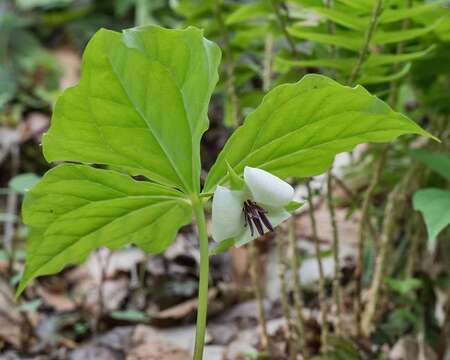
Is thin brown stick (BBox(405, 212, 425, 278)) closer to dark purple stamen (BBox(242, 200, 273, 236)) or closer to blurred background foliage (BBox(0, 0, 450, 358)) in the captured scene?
blurred background foliage (BBox(0, 0, 450, 358))

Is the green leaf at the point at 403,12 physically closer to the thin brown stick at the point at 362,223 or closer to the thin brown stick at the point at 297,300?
the thin brown stick at the point at 362,223

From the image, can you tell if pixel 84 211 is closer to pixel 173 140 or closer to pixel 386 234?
pixel 173 140

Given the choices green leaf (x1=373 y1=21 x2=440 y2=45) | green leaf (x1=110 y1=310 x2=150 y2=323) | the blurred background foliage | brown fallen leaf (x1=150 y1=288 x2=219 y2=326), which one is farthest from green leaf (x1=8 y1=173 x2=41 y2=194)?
green leaf (x1=373 y1=21 x2=440 y2=45)

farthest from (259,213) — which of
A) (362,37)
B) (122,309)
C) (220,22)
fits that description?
(122,309)

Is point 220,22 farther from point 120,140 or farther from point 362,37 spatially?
point 120,140

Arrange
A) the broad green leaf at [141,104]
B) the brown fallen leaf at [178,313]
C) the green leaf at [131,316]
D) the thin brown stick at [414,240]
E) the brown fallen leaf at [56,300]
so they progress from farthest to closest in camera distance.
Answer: the brown fallen leaf at [56,300], the brown fallen leaf at [178,313], the green leaf at [131,316], the thin brown stick at [414,240], the broad green leaf at [141,104]

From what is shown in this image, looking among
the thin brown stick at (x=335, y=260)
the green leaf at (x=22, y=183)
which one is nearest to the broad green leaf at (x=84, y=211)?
the thin brown stick at (x=335, y=260)

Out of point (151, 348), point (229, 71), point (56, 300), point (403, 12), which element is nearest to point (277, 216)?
point (403, 12)
